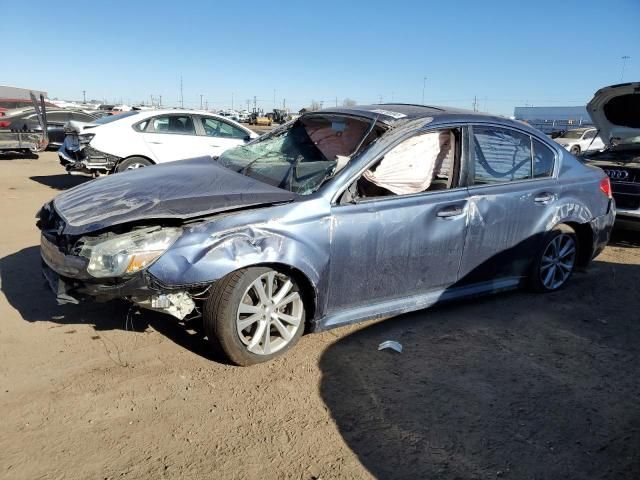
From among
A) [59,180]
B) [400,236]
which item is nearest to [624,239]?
[400,236]

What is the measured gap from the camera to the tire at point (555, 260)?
4758 mm

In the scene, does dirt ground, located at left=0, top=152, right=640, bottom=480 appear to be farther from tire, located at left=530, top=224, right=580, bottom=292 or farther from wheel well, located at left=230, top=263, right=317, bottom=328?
tire, located at left=530, top=224, right=580, bottom=292

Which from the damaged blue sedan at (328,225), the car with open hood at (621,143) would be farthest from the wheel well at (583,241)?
the car with open hood at (621,143)

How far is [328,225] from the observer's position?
11.3 ft

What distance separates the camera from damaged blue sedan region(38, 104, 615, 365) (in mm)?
3127

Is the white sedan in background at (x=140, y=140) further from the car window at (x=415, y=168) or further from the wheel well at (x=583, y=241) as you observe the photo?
the wheel well at (x=583, y=241)

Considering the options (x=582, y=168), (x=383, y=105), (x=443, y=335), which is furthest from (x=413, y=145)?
(x=582, y=168)

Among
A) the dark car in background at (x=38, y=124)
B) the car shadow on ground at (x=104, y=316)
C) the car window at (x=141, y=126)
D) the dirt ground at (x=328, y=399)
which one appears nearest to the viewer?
the dirt ground at (x=328, y=399)

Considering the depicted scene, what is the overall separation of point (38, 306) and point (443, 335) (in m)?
3.21

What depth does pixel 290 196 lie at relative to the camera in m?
3.49

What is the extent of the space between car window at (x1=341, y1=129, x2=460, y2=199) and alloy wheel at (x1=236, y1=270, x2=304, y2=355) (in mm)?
898

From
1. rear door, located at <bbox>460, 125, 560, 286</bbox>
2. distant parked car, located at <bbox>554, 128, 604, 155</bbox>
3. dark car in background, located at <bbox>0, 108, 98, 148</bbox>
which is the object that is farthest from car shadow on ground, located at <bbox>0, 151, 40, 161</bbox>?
distant parked car, located at <bbox>554, 128, 604, 155</bbox>

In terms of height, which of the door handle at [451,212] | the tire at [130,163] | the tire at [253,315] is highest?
the door handle at [451,212]

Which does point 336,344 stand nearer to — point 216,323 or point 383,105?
point 216,323
